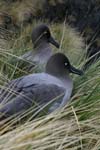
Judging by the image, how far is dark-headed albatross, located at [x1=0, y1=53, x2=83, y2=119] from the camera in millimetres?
4270

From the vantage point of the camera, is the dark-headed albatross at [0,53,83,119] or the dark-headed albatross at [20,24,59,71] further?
the dark-headed albatross at [20,24,59,71]

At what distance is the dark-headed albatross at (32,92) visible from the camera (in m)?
4.27

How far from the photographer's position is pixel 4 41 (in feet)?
19.9

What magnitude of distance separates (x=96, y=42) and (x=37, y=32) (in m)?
3.09

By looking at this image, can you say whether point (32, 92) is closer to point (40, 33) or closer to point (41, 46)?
point (41, 46)

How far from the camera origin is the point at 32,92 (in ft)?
14.5

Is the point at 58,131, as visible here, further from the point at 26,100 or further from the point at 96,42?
the point at 96,42

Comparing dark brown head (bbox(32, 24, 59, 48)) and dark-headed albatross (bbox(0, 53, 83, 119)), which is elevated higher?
dark-headed albatross (bbox(0, 53, 83, 119))

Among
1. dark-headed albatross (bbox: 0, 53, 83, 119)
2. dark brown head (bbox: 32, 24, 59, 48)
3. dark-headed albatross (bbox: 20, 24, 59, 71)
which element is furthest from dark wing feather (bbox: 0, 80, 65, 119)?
dark brown head (bbox: 32, 24, 59, 48)

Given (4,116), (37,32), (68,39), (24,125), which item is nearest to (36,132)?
(24,125)

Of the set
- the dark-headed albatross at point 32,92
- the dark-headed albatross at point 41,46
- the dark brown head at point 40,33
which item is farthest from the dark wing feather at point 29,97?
the dark brown head at point 40,33

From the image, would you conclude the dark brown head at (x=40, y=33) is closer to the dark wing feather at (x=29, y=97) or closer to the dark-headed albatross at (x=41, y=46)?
the dark-headed albatross at (x=41, y=46)

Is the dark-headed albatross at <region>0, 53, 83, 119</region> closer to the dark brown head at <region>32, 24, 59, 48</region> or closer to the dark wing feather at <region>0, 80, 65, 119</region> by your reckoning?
the dark wing feather at <region>0, 80, 65, 119</region>

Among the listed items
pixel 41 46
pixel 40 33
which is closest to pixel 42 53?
pixel 41 46
